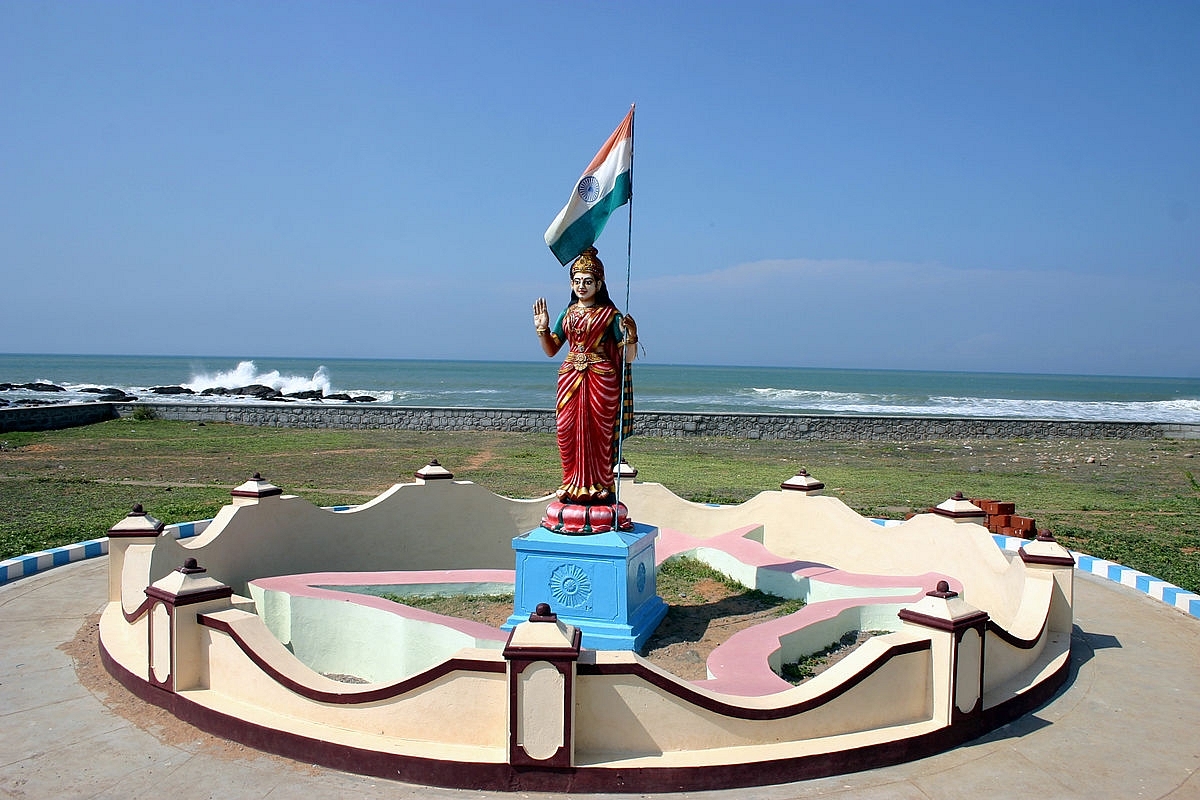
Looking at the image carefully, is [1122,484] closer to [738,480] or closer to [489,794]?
[738,480]

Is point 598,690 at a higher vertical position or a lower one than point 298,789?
higher

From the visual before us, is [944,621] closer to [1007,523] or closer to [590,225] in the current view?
[590,225]

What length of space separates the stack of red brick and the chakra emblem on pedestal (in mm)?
6663

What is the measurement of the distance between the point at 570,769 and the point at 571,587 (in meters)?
2.82

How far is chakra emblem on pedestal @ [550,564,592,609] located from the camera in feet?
23.4

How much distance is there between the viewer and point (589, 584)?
712 centimetres

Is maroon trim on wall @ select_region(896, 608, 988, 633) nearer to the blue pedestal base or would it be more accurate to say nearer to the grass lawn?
the blue pedestal base

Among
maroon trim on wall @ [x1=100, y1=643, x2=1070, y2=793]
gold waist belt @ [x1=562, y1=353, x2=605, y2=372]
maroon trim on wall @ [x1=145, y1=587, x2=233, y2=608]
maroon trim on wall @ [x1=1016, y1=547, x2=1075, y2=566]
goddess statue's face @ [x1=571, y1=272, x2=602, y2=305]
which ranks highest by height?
goddess statue's face @ [x1=571, y1=272, x2=602, y2=305]

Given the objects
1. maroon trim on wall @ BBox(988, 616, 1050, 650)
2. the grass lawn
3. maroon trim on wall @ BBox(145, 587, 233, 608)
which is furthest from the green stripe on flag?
the grass lawn

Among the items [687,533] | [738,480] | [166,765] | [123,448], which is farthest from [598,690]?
[123,448]

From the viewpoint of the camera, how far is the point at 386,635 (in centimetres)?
693

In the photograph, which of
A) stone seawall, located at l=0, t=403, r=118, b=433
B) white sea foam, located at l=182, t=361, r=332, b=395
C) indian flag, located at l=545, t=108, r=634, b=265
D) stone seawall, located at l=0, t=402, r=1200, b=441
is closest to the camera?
indian flag, located at l=545, t=108, r=634, b=265

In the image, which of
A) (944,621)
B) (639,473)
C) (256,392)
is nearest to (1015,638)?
(944,621)

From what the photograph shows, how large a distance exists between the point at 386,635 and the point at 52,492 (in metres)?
11.4
